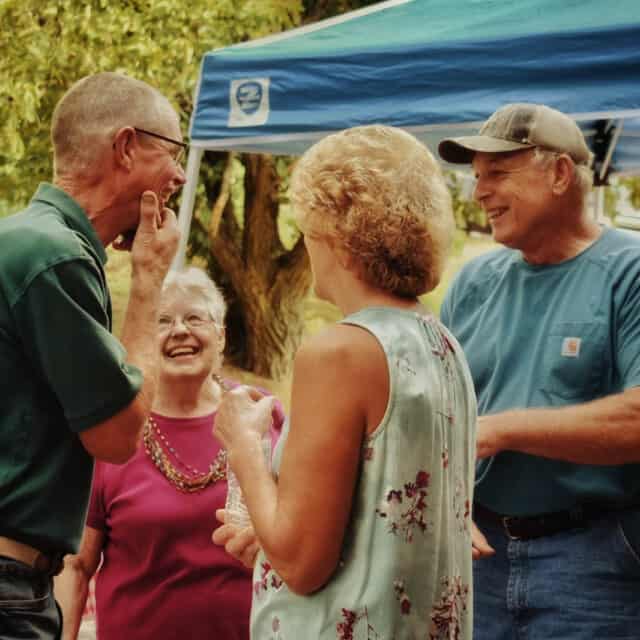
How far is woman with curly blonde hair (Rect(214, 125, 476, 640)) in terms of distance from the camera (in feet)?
5.76

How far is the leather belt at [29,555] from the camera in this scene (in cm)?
206

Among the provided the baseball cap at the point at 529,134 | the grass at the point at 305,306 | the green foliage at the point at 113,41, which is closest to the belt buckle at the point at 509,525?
the baseball cap at the point at 529,134

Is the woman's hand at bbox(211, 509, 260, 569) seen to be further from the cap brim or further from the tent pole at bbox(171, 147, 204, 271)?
the tent pole at bbox(171, 147, 204, 271)

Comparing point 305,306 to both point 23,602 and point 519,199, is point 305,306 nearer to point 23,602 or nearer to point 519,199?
point 519,199

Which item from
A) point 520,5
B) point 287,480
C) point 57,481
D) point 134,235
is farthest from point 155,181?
point 520,5

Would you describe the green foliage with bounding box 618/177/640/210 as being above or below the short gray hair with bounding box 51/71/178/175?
above

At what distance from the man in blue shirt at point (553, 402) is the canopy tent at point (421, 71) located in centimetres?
80

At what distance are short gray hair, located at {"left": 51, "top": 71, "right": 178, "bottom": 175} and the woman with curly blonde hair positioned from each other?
1.87ft

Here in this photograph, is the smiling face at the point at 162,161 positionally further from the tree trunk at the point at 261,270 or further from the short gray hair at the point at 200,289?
the tree trunk at the point at 261,270

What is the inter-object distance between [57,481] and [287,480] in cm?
52

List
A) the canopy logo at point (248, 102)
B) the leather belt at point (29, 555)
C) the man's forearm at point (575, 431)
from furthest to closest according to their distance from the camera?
the canopy logo at point (248, 102) → the man's forearm at point (575, 431) → the leather belt at point (29, 555)

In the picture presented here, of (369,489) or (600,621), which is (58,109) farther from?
(600,621)

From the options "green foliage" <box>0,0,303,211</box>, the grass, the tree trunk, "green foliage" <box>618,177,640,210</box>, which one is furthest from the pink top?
"green foliage" <box>618,177,640,210</box>

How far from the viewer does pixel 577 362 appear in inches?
102
